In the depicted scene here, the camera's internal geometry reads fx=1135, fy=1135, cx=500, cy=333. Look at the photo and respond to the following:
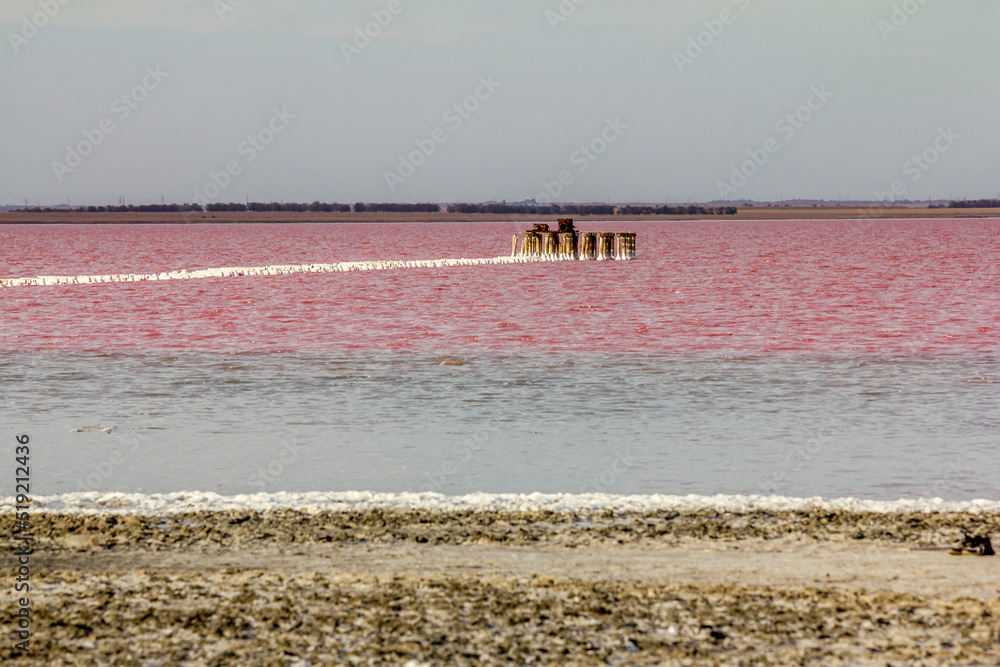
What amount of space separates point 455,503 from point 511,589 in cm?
240

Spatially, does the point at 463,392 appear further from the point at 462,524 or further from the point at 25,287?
the point at 25,287

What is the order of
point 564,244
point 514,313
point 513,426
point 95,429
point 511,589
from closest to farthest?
point 511,589
point 95,429
point 513,426
point 514,313
point 564,244

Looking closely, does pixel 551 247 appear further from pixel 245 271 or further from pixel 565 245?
pixel 245 271

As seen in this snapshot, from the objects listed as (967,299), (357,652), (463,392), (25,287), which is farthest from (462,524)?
(25,287)

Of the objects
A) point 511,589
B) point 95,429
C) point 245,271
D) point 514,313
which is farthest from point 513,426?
point 245,271

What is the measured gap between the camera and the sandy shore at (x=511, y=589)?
5.88 meters

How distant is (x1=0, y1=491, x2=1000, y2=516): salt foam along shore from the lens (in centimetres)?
894

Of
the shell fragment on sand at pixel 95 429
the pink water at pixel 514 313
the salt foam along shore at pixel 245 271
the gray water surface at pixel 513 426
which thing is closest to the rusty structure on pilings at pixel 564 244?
the salt foam along shore at pixel 245 271

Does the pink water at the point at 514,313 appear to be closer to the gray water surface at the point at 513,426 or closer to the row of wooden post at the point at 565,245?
the gray water surface at the point at 513,426

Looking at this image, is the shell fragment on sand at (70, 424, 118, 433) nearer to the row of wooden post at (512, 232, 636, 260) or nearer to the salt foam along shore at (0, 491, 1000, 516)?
the salt foam along shore at (0, 491, 1000, 516)

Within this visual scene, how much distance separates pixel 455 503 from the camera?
9.20 m

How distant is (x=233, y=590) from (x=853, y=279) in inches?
2080

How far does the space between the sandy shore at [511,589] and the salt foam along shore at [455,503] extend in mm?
215

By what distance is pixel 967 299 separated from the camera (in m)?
40.4
